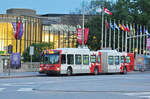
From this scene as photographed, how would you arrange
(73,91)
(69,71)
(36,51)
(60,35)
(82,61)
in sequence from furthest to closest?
(60,35), (36,51), (82,61), (69,71), (73,91)

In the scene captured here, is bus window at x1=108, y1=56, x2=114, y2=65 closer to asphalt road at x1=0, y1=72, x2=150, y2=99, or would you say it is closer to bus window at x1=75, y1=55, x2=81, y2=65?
bus window at x1=75, y1=55, x2=81, y2=65

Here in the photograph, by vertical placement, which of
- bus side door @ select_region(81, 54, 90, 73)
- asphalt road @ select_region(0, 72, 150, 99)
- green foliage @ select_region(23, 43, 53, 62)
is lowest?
asphalt road @ select_region(0, 72, 150, 99)

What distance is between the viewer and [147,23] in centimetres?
7038

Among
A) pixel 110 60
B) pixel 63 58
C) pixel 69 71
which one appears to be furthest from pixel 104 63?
pixel 63 58

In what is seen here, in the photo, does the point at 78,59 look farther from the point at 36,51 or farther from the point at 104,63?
the point at 36,51

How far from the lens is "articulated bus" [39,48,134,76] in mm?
33375

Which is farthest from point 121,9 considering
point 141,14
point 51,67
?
point 51,67

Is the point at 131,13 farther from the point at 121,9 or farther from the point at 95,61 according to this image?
the point at 95,61

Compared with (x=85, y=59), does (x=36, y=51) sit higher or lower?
higher

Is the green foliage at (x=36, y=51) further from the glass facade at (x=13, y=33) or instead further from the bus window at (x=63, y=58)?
the bus window at (x=63, y=58)

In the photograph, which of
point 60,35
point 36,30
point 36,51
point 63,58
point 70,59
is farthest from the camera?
point 60,35

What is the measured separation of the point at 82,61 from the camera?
118ft

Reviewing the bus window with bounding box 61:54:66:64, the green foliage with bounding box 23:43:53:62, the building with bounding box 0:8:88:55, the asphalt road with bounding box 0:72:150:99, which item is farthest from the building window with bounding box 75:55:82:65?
the building with bounding box 0:8:88:55

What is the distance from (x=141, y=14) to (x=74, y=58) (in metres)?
40.9
